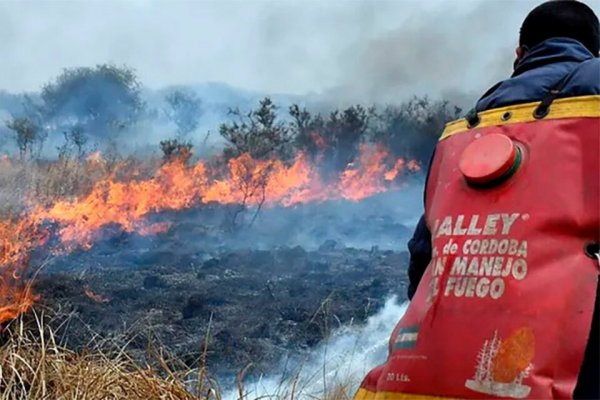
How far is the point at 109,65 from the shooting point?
24.0 feet

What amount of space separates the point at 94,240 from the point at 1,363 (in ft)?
11.6

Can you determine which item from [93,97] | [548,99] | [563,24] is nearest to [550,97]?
[548,99]

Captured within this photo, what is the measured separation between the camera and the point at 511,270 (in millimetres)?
1402

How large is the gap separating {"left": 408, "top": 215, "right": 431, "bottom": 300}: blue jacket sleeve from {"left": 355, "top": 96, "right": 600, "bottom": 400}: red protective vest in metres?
0.15

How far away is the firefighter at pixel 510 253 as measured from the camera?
1341 millimetres

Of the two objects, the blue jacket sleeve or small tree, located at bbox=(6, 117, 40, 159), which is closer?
the blue jacket sleeve

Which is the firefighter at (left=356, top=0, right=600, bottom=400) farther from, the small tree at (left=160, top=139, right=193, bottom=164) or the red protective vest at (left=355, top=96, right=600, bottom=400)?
the small tree at (left=160, top=139, right=193, bottom=164)

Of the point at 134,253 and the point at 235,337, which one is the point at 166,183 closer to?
the point at 134,253

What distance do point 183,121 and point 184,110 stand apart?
0.35 feet

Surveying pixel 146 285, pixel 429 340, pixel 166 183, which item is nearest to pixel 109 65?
pixel 166 183

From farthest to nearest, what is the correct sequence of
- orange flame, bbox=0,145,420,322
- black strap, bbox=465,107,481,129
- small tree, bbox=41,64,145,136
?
small tree, bbox=41,64,145,136 < orange flame, bbox=0,145,420,322 < black strap, bbox=465,107,481,129

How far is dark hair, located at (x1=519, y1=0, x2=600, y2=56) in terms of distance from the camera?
1744mm

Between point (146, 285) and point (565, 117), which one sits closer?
point (565, 117)

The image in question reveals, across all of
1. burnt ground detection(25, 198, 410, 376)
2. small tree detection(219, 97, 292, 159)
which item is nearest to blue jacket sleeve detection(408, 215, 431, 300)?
burnt ground detection(25, 198, 410, 376)
